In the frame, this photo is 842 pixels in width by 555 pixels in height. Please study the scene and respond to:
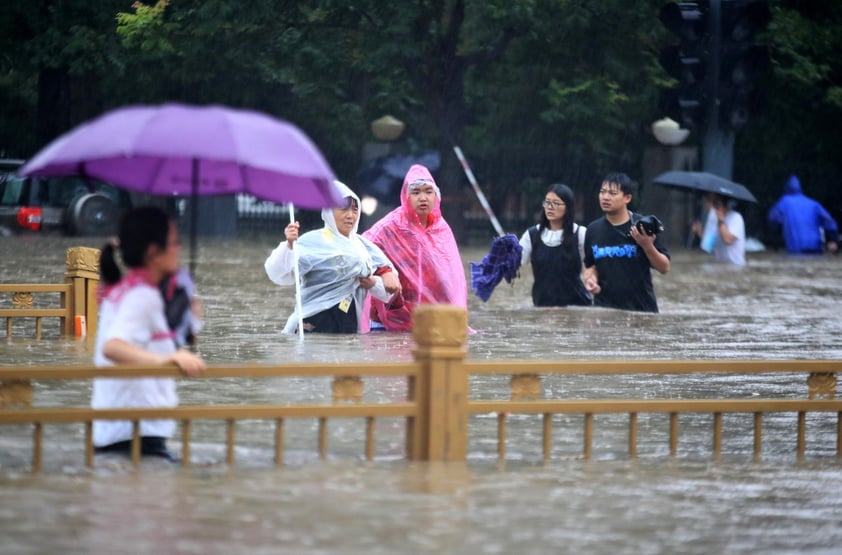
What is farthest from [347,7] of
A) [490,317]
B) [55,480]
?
[55,480]

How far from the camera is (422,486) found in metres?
7.88

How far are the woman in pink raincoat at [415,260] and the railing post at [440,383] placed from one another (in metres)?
7.14

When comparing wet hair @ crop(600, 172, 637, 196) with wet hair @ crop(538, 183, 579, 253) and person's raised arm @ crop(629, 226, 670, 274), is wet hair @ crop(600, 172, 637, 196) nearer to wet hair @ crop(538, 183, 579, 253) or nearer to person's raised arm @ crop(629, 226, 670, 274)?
person's raised arm @ crop(629, 226, 670, 274)

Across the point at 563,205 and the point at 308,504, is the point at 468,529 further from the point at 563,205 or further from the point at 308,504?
the point at 563,205

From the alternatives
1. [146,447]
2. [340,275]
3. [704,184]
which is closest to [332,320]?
[340,275]

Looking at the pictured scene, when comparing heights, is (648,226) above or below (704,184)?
below

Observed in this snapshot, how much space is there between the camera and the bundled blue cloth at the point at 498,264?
16.9 m

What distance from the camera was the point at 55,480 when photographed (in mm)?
7832

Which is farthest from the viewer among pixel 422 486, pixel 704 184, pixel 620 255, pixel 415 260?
pixel 704 184

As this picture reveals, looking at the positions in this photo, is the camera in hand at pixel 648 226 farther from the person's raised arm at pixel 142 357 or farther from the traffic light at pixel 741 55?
the person's raised arm at pixel 142 357

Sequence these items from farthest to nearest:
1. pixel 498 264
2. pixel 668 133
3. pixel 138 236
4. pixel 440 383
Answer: pixel 668 133, pixel 498 264, pixel 440 383, pixel 138 236

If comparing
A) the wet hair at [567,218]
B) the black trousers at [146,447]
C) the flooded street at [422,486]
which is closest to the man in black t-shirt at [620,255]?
the wet hair at [567,218]

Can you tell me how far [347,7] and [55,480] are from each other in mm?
28001

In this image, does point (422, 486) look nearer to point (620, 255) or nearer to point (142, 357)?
point (142, 357)
